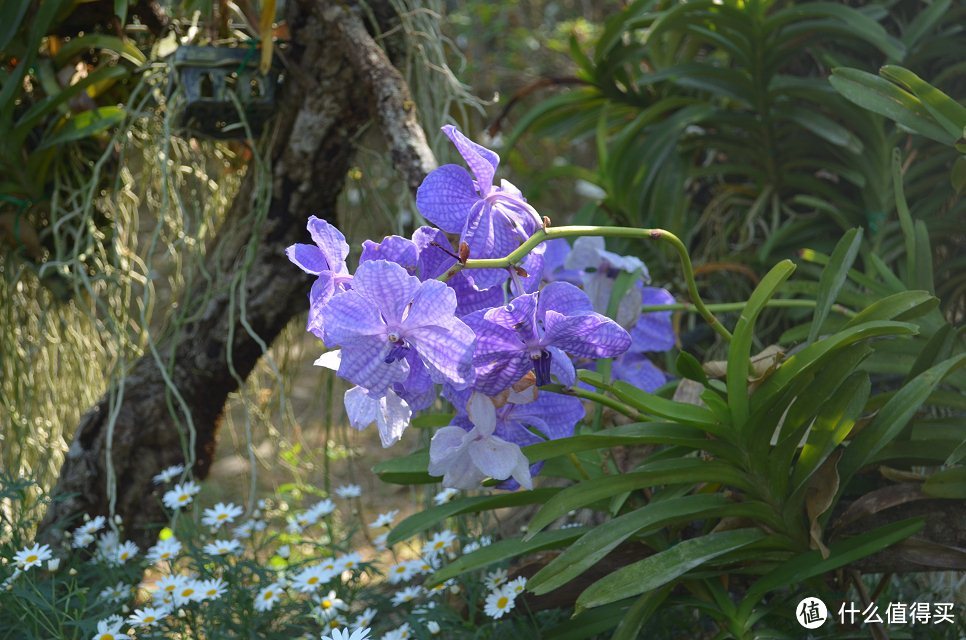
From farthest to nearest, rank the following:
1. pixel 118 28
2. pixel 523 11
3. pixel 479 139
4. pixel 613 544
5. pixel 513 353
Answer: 1. pixel 523 11
2. pixel 479 139
3. pixel 118 28
4. pixel 613 544
5. pixel 513 353

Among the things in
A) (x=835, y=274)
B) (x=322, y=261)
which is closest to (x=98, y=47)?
(x=322, y=261)

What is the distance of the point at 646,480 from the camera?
4.03 feet

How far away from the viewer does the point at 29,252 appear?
1.95 m

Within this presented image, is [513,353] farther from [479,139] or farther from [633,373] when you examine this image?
[479,139]

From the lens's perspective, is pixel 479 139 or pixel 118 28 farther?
pixel 479 139

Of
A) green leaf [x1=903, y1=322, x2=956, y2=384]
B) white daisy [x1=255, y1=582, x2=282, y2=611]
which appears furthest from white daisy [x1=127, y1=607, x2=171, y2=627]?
green leaf [x1=903, y1=322, x2=956, y2=384]

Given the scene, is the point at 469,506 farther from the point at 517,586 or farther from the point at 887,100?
the point at 887,100

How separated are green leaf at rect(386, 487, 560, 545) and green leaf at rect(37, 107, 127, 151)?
95 centimetres

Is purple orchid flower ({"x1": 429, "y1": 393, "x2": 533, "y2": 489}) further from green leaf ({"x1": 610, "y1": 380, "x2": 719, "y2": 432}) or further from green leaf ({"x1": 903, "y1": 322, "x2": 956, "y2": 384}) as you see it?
green leaf ({"x1": 903, "y1": 322, "x2": 956, "y2": 384})

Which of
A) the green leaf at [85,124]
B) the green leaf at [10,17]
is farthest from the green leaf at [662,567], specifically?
the green leaf at [10,17]

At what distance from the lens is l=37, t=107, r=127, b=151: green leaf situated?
1776 mm

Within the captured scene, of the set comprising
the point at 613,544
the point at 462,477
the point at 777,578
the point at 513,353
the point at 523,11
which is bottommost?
the point at 523,11

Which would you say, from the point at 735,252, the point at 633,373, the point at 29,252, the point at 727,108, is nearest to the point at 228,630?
the point at 633,373

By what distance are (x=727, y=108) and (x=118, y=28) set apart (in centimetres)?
128
